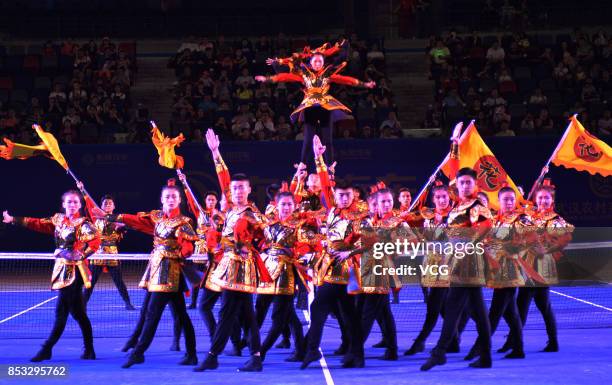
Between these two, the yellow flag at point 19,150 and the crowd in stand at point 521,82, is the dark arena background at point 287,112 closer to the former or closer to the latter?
the crowd in stand at point 521,82

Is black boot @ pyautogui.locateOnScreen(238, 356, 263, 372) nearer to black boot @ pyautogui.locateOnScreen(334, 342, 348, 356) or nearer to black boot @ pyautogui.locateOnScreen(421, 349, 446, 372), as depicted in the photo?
black boot @ pyautogui.locateOnScreen(334, 342, 348, 356)

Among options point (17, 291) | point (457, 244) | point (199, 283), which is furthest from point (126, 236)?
point (457, 244)

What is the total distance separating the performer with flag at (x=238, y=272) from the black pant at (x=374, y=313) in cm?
111

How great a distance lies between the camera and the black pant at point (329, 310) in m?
8.35

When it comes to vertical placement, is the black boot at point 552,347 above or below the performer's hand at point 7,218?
below

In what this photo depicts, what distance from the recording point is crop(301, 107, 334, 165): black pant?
34.0 feet

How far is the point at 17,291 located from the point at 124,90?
6.35 m

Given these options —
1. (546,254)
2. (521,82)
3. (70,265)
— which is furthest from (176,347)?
(521,82)

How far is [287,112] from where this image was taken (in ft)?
63.7

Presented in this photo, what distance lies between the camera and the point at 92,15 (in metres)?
25.4

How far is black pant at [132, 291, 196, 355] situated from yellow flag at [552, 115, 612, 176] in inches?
208

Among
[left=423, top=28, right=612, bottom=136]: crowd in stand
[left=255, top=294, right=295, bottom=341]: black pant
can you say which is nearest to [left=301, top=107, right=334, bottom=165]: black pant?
[left=255, top=294, right=295, bottom=341]: black pant

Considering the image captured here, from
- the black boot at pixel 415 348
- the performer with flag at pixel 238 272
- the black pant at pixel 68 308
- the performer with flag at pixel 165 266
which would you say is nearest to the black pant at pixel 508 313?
the black boot at pixel 415 348

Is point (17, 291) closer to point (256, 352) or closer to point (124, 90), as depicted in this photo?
point (124, 90)
